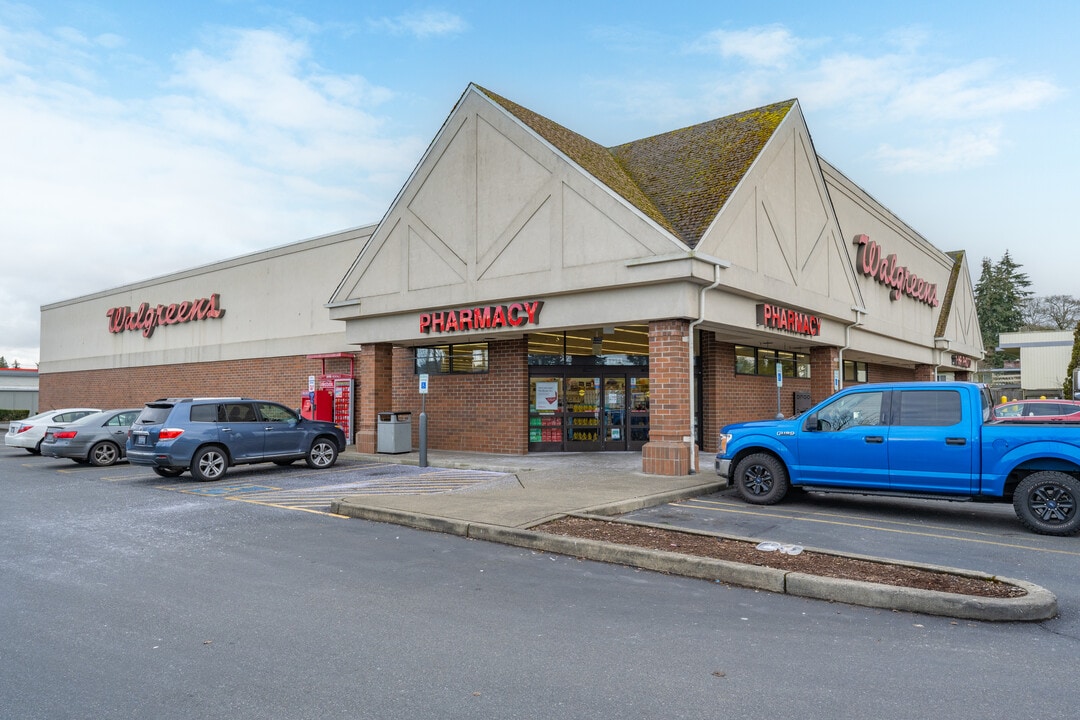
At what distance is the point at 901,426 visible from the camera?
978cm

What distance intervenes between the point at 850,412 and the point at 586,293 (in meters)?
5.87

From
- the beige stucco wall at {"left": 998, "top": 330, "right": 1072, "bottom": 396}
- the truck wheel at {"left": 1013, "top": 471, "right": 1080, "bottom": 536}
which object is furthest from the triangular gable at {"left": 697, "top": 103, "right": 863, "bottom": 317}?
the beige stucco wall at {"left": 998, "top": 330, "right": 1072, "bottom": 396}

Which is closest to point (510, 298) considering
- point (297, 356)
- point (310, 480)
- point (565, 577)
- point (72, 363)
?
point (310, 480)

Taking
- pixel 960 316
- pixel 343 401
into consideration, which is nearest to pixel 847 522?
pixel 343 401

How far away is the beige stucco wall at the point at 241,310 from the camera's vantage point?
23481mm

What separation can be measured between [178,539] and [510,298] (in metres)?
8.67

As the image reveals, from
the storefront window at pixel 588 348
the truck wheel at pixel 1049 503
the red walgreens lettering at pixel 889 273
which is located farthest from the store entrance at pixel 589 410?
the truck wheel at pixel 1049 503

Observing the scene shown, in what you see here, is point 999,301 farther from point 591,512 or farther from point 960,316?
point 591,512

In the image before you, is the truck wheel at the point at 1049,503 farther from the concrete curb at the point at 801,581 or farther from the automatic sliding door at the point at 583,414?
the automatic sliding door at the point at 583,414

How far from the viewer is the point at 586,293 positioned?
1452 cm

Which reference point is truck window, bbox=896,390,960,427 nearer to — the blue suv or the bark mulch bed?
the bark mulch bed

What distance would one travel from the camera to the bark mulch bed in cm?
610

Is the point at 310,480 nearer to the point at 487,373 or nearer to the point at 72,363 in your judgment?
the point at 487,373

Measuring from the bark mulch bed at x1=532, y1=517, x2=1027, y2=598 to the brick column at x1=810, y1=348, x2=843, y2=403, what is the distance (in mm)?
11808
